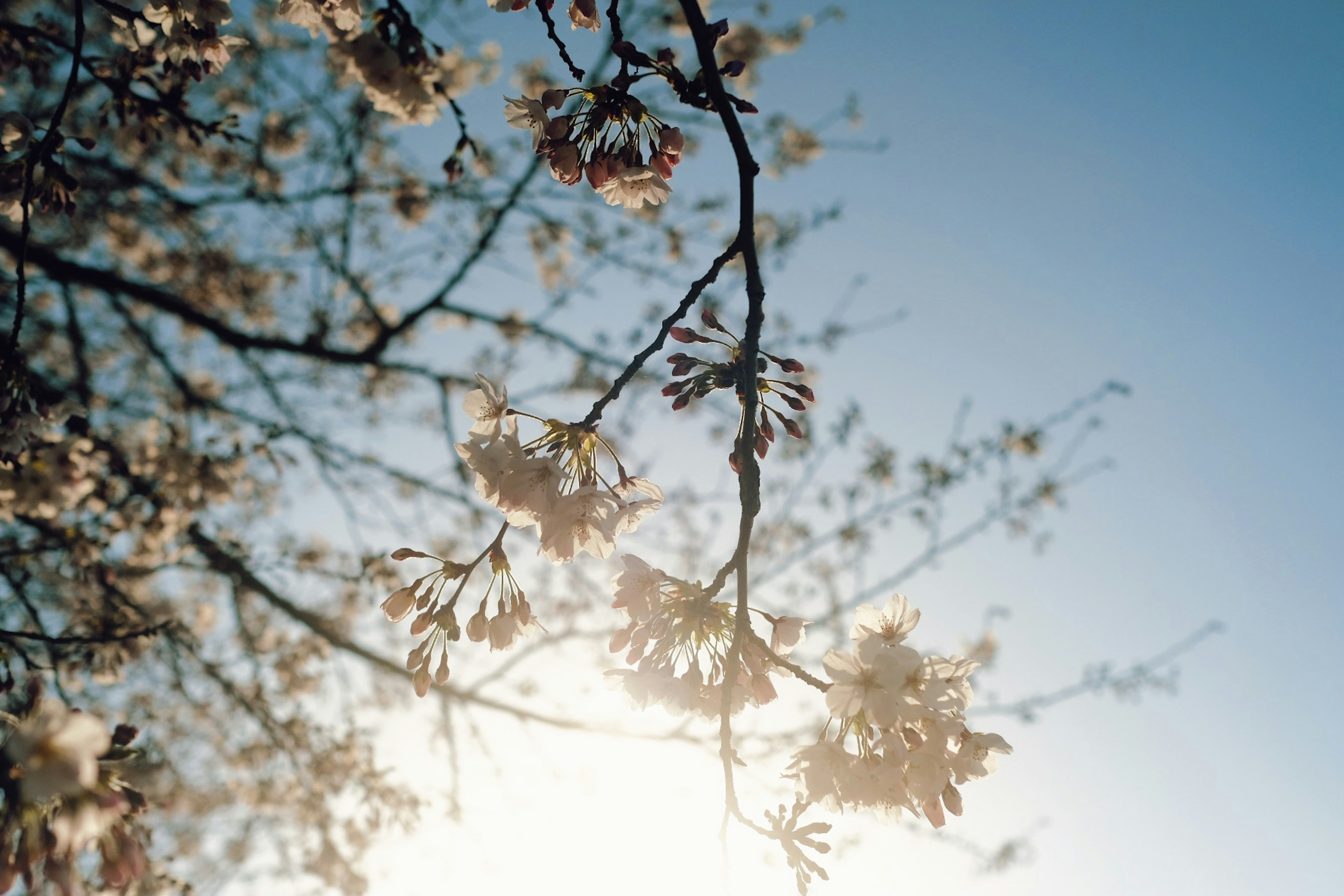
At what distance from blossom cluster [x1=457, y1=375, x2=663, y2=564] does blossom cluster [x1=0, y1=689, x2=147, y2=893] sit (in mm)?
831

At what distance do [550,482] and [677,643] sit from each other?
1.94ft

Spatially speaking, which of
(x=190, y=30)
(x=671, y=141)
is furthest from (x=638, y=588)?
(x=190, y=30)

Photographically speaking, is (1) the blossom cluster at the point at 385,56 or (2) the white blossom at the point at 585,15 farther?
(1) the blossom cluster at the point at 385,56

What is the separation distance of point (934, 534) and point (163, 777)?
798 cm

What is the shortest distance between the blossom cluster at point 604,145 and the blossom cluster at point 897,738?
132 centimetres

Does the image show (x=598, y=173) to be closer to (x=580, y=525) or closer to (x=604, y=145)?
(x=604, y=145)

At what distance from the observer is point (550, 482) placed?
1617 mm

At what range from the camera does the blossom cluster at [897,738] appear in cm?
155

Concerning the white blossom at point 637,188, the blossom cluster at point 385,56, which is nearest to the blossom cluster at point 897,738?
the white blossom at point 637,188

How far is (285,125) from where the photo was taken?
713cm

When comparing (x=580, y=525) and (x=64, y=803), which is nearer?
(x=64, y=803)

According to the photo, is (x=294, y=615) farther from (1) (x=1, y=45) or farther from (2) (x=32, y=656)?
(1) (x=1, y=45)

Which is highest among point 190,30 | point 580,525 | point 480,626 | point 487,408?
point 190,30

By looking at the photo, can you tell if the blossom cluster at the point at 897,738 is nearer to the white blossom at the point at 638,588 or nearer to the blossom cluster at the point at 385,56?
the white blossom at the point at 638,588
